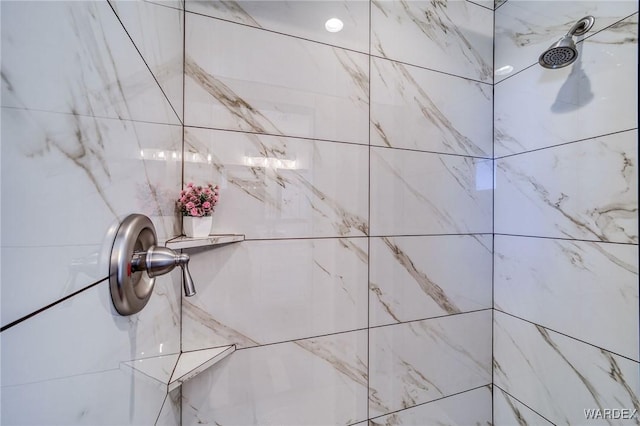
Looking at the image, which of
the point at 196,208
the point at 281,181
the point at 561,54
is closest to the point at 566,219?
the point at 561,54

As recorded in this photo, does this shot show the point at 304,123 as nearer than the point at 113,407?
No

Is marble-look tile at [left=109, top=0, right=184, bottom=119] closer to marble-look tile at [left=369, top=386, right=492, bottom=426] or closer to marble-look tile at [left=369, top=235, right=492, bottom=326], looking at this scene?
marble-look tile at [left=369, top=235, right=492, bottom=326]

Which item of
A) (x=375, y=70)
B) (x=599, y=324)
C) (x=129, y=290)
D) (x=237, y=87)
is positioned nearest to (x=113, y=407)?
(x=129, y=290)

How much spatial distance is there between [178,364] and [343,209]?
712 millimetres

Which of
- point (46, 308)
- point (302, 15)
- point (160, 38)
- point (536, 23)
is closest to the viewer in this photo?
point (46, 308)

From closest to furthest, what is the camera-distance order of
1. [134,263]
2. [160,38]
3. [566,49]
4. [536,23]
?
[134,263] → [160,38] → [566,49] → [536,23]

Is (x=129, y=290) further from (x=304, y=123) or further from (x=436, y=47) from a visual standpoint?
(x=436, y=47)

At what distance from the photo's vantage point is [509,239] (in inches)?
47.1

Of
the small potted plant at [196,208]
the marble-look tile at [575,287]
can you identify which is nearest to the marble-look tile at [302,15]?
the small potted plant at [196,208]

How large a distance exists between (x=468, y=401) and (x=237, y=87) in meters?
1.61

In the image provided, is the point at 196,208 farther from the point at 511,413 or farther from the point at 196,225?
the point at 511,413

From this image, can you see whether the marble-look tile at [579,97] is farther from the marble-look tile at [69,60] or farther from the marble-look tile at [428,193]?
the marble-look tile at [69,60]

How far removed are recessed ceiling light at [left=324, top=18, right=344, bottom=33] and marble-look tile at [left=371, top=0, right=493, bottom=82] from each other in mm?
144

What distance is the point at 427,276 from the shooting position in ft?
3.73
